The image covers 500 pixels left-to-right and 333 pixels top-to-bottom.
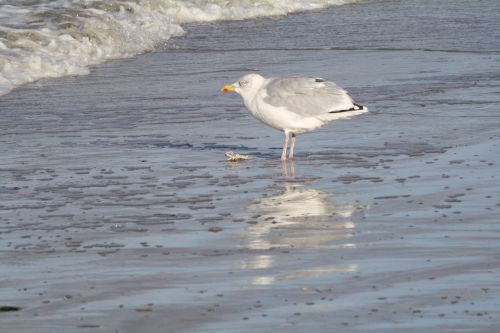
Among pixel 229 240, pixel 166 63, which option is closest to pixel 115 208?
pixel 229 240

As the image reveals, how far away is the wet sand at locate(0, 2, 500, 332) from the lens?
18.1ft

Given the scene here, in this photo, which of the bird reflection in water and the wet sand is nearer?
the wet sand

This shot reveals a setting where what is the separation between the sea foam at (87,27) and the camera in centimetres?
1487

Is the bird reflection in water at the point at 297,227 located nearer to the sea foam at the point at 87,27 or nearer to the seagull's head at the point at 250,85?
the seagull's head at the point at 250,85

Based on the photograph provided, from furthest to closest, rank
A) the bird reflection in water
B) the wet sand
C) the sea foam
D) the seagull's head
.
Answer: the sea foam
the seagull's head
the bird reflection in water
the wet sand

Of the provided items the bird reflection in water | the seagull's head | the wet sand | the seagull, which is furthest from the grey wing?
the bird reflection in water

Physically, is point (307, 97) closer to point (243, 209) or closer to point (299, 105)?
point (299, 105)

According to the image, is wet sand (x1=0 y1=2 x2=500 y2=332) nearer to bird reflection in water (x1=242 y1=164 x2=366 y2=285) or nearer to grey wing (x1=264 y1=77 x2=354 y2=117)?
bird reflection in water (x1=242 y1=164 x2=366 y2=285)

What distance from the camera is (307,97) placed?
32.2 ft

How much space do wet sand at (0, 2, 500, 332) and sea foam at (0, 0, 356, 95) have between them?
2.79 ft

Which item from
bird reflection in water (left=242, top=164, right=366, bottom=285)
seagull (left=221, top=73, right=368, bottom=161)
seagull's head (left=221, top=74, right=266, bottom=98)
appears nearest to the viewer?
bird reflection in water (left=242, top=164, right=366, bottom=285)

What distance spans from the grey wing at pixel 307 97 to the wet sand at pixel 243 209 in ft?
1.17

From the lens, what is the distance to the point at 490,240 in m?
6.71

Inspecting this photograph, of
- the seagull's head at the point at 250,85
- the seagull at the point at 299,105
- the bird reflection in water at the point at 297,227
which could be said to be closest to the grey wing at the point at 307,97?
the seagull at the point at 299,105
